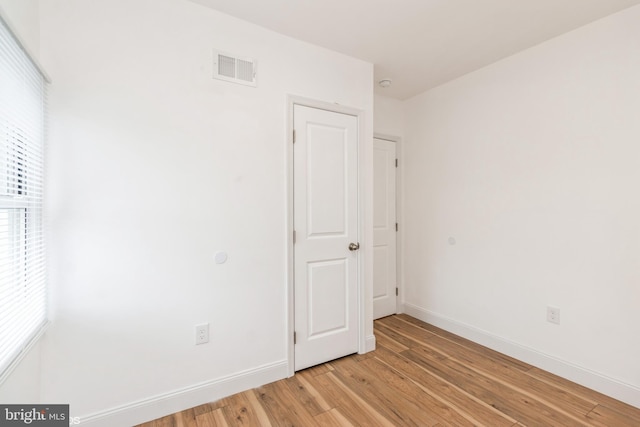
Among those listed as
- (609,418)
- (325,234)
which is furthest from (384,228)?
(609,418)

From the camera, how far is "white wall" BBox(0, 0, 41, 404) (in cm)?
122

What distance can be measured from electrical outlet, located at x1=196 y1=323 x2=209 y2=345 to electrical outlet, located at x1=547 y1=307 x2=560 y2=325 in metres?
2.64

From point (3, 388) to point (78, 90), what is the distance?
4.81 ft

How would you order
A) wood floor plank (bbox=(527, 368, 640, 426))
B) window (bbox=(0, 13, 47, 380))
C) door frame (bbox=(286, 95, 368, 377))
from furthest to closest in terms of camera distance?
door frame (bbox=(286, 95, 368, 377)), wood floor plank (bbox=(527, 368, 640, 426)), window (bbox=(0, 13, 47, 380))

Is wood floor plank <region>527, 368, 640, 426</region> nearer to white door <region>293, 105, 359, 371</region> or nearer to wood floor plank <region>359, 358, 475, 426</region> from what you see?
wood floor plank <region>359, 358, 475, 426</region>

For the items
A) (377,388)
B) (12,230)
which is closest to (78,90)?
(12,230)

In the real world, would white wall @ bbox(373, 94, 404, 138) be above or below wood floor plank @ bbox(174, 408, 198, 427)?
above

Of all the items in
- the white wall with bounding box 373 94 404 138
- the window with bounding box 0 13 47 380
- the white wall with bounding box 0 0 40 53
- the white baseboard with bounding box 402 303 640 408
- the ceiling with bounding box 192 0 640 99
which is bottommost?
the white baseboard with bounding box 402 303 640 408

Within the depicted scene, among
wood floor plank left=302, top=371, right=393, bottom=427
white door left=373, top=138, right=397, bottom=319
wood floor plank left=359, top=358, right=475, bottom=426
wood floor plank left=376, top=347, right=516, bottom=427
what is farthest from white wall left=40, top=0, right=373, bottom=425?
white door left=373, top=138, right=397, bottom=319

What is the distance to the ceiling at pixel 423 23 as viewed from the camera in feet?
6.18

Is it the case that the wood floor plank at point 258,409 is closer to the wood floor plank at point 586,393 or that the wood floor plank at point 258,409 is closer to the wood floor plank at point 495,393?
the wood floor plank at point 495,393

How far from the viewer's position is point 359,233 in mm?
2590

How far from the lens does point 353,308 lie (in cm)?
257

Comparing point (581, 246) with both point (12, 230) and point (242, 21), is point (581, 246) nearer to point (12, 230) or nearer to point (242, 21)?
point (242, 21)
